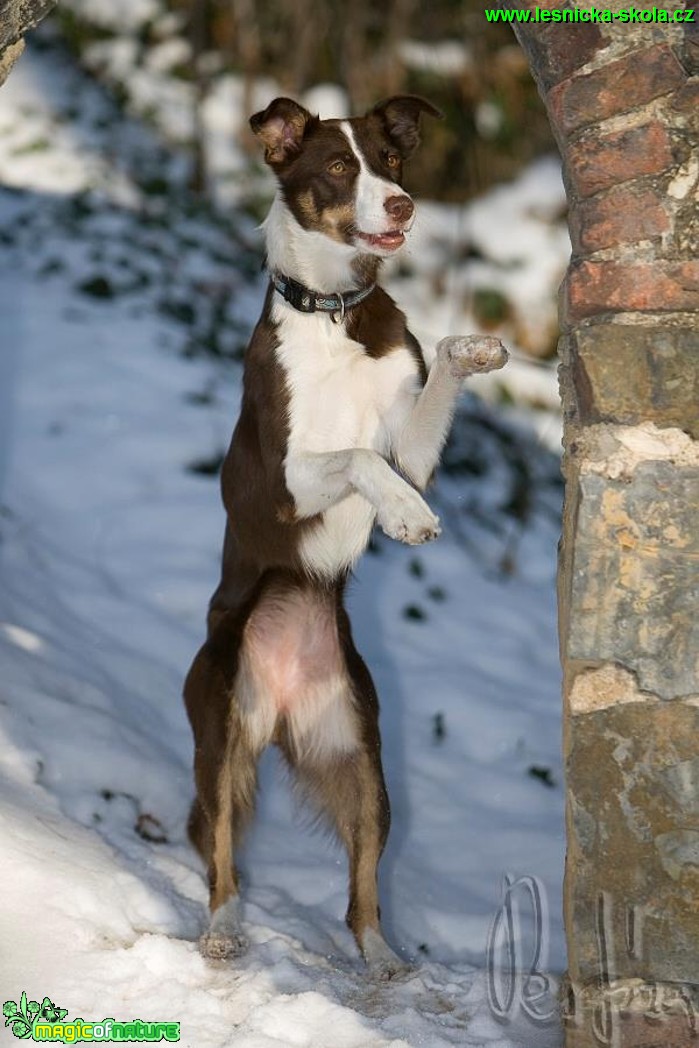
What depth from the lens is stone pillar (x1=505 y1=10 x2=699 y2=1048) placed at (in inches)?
112

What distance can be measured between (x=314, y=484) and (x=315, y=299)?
515 millimetres

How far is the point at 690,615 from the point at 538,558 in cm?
458

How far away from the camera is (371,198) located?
12.3 feet

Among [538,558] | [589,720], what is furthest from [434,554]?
[589,720]

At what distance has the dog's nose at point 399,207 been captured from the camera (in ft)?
12.1

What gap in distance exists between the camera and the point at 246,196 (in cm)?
1056

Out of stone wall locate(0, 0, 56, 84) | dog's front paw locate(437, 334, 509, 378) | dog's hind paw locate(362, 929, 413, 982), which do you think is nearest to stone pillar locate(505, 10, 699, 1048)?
dog's front paw locate(437, 334, 509, 378)

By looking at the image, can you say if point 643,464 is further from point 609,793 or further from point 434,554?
point 434,554

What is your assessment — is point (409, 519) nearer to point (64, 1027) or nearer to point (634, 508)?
point (634, 508)

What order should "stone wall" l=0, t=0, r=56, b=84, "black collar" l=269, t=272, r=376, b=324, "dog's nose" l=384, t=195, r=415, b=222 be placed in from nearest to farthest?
"stone wall" l=0, t=0, r=56, b=84 → "dog's nose" l=384, t=195, r=415, b=222 → "black collar" l=269, t=272, r=376, b=324

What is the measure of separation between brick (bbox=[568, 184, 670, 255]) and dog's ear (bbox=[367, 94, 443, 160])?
1.21m

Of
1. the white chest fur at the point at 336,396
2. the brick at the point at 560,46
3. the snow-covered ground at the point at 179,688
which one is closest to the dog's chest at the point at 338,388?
the white chest fur at the point at 336,396

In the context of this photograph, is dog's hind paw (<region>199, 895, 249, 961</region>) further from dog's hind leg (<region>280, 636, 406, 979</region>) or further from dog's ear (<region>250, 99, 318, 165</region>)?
dog's ear (<region>250, 99, 318, 165</region>)

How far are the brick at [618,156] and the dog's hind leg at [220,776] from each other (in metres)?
1.76
